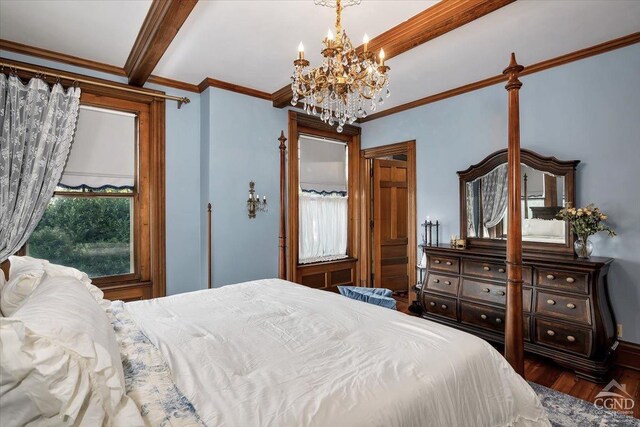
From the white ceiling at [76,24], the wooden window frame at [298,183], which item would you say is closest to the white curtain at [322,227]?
the wooden window frame at [298,183]

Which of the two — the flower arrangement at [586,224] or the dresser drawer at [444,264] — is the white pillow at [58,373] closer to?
the dresser drawer at [444,264]

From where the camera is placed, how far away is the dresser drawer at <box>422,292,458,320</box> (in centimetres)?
335

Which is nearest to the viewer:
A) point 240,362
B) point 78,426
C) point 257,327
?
point 78,426

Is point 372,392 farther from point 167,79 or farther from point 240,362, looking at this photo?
point 167,79

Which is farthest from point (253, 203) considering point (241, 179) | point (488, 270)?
point (488, 270)

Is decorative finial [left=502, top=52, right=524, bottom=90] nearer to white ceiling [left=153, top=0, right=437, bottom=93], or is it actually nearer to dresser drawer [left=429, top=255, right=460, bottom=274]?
white ceiling [left=153, top=0, right=437, bottom=93]

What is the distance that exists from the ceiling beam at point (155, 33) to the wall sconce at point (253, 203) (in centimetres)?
149

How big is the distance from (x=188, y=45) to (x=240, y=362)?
257 centimetres

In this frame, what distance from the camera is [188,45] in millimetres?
2746

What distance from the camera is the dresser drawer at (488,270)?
287cm

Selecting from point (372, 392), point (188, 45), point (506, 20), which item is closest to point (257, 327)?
point (372, 392)

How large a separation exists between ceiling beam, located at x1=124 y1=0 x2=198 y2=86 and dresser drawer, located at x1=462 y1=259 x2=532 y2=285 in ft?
10.3

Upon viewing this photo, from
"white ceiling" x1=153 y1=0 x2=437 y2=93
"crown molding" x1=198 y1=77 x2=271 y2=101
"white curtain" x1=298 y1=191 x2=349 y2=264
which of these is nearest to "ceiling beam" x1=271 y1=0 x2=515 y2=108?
"white ceiling" x1=153 y1=0 x2=437 y2=93

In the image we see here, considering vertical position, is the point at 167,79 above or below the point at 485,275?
above
